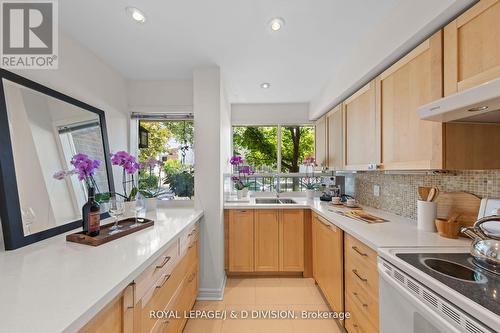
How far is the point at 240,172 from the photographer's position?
122 inches

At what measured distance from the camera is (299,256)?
2.56 meters

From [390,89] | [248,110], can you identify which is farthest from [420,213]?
[248,110]

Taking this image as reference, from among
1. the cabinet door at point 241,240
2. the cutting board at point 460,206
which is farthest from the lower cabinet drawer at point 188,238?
the cutting board at point 460,206

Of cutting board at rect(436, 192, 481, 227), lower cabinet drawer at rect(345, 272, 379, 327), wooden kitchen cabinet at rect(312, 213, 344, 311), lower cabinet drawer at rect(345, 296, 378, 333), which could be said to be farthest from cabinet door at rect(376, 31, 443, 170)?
lower cabinet drawer at rect(345, 296, 378, 333)

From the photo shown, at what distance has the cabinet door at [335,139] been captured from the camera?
2.44 meters

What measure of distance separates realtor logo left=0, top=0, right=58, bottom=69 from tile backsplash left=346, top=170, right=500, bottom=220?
286 cm

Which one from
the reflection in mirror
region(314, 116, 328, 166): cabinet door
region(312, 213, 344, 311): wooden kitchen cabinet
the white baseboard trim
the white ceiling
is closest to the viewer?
the reflection in mirror

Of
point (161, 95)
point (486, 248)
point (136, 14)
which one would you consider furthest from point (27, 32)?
point (486, 248)

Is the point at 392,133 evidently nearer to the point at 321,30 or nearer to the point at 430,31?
the point at 430,31

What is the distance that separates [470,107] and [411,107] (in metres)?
0.52

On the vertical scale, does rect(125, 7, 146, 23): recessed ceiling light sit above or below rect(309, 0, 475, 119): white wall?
above

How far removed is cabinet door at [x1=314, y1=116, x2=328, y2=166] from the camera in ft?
9.78

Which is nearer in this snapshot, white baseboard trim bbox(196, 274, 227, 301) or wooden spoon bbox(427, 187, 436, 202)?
wooden spoon bbox(427, 187, 436, 202)

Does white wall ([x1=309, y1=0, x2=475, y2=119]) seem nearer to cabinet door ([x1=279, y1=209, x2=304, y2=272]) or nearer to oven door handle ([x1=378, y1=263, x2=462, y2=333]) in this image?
oven door handle ([x1=378, y1=263, x2=462, y2=333])
